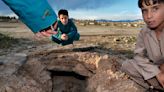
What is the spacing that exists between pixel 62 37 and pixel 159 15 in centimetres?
306

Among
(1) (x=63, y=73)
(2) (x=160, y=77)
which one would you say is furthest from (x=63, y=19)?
(2) (x=160, y=77)

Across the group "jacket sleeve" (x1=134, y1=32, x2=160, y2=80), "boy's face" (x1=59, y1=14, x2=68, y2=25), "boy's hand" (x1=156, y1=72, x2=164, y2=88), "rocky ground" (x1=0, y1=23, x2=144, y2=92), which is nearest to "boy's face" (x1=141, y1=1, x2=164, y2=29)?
"jacket sleeve" (x1=134, y1=32, x2=160, y2=80)

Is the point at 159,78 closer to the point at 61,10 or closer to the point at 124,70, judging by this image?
the point at 124,70

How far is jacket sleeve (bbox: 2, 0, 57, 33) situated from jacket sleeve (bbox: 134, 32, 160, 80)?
963 mm

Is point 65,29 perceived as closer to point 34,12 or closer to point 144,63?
point 34,12

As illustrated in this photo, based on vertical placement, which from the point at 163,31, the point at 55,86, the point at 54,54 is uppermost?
the point at 163,31

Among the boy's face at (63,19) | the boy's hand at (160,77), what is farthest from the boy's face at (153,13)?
the boy's face at (63,19)

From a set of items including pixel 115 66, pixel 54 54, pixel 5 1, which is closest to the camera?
pixel 5 1

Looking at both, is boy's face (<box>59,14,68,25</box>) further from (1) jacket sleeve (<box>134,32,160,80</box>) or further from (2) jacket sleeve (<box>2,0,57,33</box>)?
(1) jacket sleeve (<box>134,32,160,80</box>)

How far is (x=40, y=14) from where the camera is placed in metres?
4.25

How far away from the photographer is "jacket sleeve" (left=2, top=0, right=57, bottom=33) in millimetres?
4160

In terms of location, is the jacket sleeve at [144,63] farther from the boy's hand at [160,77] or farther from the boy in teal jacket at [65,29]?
the boy in teal jacket at [65,29]

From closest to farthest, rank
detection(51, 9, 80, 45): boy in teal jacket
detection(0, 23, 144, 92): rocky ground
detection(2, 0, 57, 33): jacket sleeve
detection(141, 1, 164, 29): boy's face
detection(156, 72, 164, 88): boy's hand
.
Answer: detection(141, 1, 164, 29): boy's face, detection(156, 72, 164, 88): boy's hand, detection(2, 0, 57, 33): jacket sleeve, detection(0, 23, 144, 92): rocky ground, detection(51, 9, 80, 45): boy in teal jacket

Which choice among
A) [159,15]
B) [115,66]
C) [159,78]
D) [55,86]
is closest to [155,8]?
[159,15]
